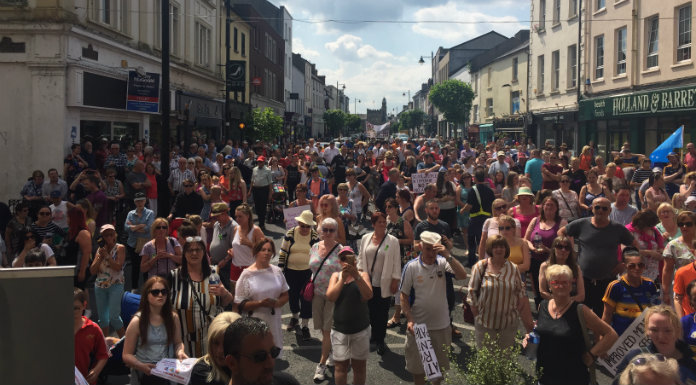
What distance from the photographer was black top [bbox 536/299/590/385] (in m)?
4.75

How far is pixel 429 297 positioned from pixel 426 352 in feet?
2.27

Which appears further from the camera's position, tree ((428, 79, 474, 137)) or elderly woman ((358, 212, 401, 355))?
tree ((428, 79, 474, 137))

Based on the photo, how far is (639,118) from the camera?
24828mm

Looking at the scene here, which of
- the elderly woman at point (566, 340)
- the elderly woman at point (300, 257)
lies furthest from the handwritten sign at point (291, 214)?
the elderly woman at point (566, 340)

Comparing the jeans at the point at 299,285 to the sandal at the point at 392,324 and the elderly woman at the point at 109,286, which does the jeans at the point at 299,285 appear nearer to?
the sandal at the point at 392,324

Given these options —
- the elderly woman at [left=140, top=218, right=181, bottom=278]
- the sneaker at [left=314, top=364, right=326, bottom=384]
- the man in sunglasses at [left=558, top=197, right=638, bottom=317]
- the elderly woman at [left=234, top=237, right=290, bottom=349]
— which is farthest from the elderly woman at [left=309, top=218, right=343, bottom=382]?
the man in sunglasses at [left=558, top=197, right=638, bottom=317]

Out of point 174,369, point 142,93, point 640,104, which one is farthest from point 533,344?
point 640,104

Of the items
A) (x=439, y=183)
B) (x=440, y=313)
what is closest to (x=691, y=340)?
(x=440, y=313)

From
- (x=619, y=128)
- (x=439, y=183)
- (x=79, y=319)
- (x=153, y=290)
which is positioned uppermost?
(x=619, y=128)

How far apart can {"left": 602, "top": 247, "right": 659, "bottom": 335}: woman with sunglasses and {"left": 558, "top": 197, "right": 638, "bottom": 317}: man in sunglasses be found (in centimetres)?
116

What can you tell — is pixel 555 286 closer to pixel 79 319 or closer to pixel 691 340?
pixel 691 340

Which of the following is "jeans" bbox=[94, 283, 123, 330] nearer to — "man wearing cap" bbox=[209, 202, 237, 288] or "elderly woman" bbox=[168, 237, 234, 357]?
"man wearing cap" bbox=[209, 202, 237, 288]

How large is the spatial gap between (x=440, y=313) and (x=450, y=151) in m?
13.9

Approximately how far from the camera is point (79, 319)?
17.1 feet
